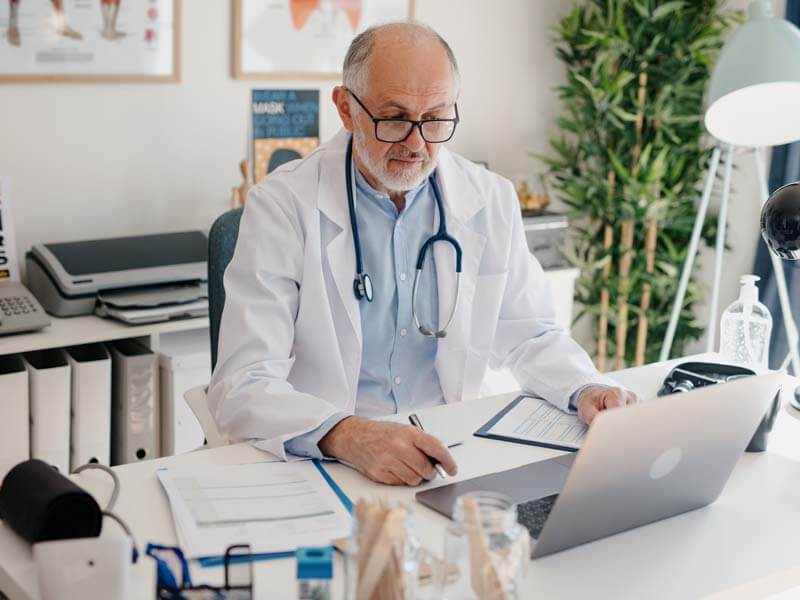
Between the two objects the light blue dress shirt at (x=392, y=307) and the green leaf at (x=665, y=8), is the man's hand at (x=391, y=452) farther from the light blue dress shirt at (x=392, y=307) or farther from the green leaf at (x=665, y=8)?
the green leaf at (x=665, y=8)

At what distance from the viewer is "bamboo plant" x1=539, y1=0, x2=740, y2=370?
11.5ft

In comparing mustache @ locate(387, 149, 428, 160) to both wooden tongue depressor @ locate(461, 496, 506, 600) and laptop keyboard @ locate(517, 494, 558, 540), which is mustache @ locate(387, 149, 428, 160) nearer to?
laptop keyboard @ locate(517, 494, 558, 540)

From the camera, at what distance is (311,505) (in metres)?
1.46

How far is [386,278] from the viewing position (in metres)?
2.08

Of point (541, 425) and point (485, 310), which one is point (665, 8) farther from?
point (541, 425)

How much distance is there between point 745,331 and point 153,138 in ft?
5.76

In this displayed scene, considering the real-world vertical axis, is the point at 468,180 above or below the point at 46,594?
above

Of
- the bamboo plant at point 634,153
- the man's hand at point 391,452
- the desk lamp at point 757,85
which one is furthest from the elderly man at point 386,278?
the bamboo plant at point 634,153

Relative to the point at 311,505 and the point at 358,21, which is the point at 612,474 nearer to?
the point at 311,505

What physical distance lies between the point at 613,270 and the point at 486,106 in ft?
2.44

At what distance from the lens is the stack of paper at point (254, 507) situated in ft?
4.44

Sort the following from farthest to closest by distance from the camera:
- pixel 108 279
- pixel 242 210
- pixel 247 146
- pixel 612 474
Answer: pixel 247 146, pixel 108 279, pixel 242 210, pixel 612 474

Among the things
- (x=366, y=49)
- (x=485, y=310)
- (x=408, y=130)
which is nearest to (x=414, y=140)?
(x=408, y=130)

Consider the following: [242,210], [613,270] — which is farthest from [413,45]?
[613,270]
